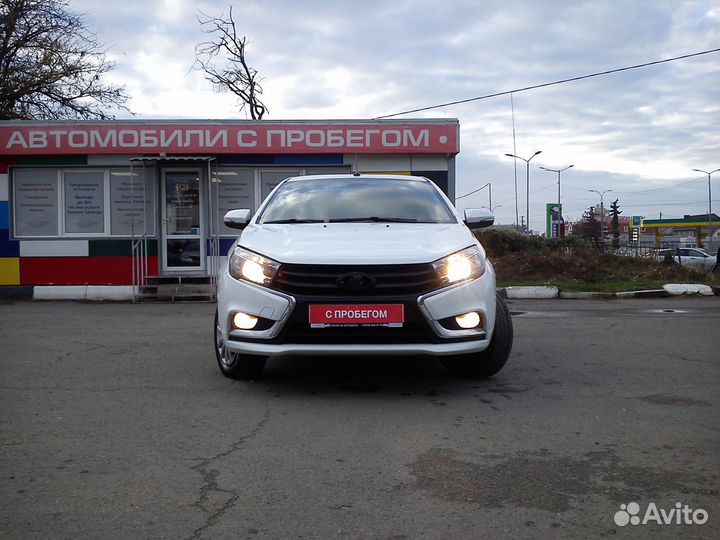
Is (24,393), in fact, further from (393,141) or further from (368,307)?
(393,141)

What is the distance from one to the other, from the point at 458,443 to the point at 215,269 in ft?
32.7

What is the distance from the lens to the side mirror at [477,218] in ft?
19.9

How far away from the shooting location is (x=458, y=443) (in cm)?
383

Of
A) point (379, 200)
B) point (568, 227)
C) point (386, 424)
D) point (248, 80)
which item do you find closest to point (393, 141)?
point (379, 200)

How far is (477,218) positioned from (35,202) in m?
10.3

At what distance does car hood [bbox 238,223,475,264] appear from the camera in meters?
4.64

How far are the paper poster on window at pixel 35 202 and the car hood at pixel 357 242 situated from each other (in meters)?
9.28

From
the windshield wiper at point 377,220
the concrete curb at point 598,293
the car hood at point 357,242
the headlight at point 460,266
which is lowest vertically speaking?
the concrete curb at point 598,293

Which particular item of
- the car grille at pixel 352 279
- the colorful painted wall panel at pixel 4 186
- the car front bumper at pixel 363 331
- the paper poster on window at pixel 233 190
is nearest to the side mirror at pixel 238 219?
the car front bumper at pixel 363 331

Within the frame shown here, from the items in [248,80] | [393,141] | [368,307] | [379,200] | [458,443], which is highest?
[248,80]

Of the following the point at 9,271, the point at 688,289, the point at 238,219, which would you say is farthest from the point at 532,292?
the point at 9,271

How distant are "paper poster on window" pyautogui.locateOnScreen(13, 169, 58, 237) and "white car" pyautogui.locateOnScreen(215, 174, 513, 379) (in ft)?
31.5

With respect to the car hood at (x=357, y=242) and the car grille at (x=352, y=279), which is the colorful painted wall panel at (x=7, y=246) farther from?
the car grille at (x=352, y=279)

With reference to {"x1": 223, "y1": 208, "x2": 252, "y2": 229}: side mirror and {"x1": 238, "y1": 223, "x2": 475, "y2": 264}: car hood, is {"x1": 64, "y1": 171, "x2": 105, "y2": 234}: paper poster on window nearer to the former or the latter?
{"x1": 223, "y1": 208, "x2": 252, "y2": 229}: side mirror
